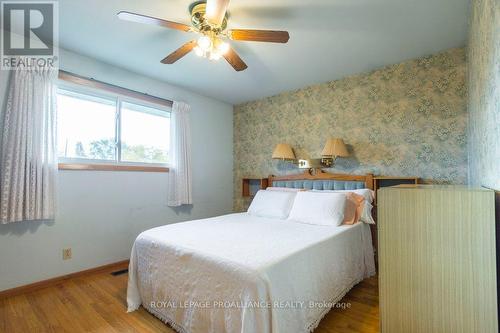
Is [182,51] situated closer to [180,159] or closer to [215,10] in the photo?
[215,10]

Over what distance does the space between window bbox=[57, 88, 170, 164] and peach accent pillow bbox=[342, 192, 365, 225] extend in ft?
7.93

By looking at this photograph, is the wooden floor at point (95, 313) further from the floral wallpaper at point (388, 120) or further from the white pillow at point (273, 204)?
the floral wallpaper at point (388, 120)

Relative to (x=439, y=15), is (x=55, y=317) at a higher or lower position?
lower

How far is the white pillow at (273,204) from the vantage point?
276 cm

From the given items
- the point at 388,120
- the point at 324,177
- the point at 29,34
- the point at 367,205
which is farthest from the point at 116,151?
the point at 388,120

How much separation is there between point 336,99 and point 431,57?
103 centimetres

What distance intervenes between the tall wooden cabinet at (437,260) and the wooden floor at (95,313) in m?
0.68

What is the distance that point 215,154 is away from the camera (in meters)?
4.00

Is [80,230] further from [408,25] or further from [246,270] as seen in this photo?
[408,25]

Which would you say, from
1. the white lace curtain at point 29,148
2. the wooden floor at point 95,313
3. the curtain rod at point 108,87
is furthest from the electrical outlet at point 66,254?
the curtain rod at point 108,87

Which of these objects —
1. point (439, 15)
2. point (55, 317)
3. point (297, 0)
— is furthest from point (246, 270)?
point (439, 15)

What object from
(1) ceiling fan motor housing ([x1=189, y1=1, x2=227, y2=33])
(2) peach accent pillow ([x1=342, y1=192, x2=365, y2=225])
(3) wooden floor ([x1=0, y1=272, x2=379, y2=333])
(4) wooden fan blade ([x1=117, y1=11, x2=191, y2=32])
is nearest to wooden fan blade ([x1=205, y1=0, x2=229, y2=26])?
(1) ceiling fan motor housing ([x1=189, y1=1, x2=227, y2=33])

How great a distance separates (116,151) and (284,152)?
84.8 inches

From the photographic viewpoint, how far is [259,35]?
1735 millimetres
